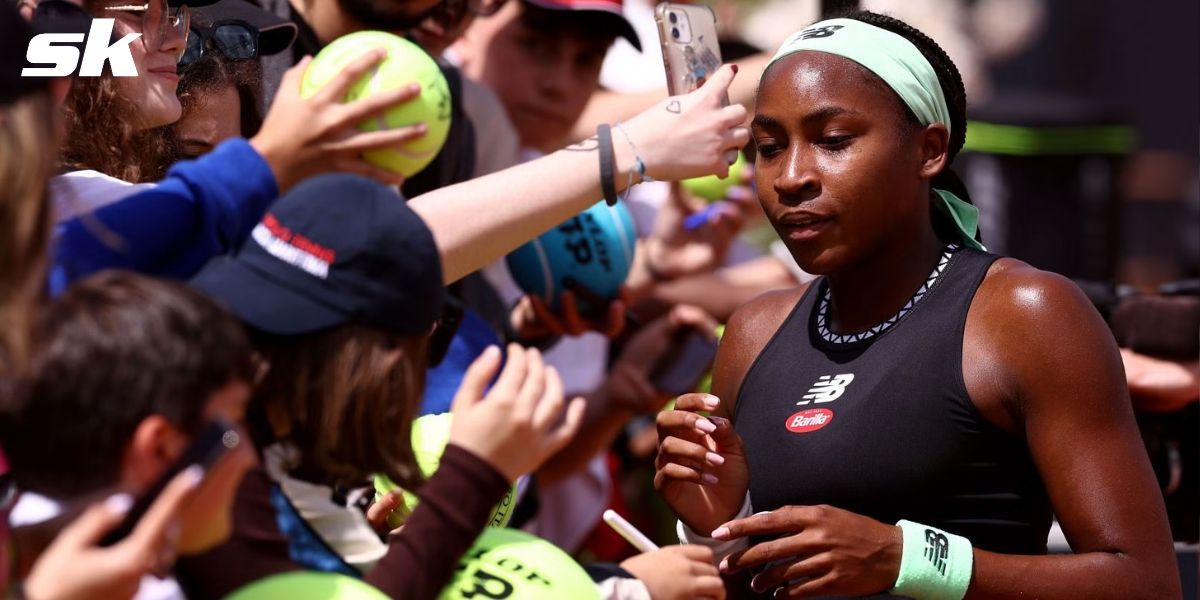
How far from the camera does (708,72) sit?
11.9 ft

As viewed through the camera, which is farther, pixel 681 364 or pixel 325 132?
pixel 681 364

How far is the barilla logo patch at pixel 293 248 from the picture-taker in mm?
2400

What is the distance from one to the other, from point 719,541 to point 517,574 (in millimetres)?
803

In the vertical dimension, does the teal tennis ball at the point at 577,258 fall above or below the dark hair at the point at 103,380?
below

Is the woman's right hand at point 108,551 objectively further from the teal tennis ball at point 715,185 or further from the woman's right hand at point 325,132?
the teal tennis ball at point 715,185

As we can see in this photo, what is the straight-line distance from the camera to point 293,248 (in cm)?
242

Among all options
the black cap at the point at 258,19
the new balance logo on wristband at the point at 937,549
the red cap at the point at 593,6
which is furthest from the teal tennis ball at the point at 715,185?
the new balance logo on wristband at the point at 937,549

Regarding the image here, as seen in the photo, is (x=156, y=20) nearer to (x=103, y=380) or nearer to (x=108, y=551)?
(x=103, y=380)

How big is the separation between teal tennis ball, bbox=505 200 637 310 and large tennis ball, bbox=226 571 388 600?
2582 mm

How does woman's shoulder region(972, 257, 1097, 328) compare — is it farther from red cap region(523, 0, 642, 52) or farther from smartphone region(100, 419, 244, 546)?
red cap region(523, 0, 642, 52)

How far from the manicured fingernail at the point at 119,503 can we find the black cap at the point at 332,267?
0.35 metres

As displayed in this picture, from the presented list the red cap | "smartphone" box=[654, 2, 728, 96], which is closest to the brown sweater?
"smartphone" box=[654, 2, 728, 96]

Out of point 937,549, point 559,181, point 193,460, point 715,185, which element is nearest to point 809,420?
point 937,549

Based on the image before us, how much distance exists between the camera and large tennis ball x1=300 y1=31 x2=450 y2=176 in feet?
9.11
